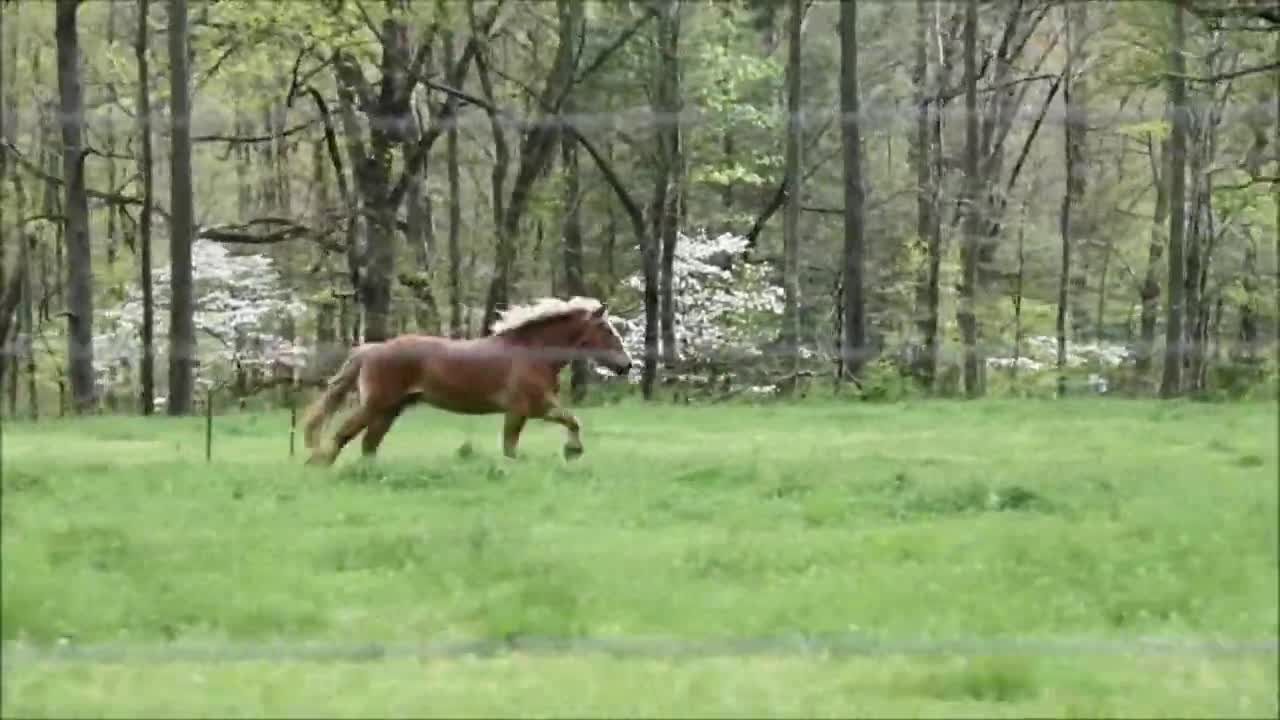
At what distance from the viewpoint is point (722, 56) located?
4.27 m

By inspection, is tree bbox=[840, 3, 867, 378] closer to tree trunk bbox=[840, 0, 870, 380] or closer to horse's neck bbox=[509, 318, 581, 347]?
tree trunk bbox=[840, 0, 870, 380]

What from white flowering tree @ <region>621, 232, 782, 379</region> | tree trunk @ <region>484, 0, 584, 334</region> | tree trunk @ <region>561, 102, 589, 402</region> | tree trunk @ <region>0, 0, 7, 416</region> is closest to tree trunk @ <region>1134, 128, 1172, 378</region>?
white flowering tree @ <region>621, 232, 782, 379</region>

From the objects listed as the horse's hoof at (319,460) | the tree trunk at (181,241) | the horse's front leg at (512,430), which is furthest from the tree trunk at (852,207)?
the tree trunk at (181,241)

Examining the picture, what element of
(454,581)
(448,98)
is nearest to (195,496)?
(454,581)

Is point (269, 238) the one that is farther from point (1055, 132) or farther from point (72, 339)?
point (1055, 132)

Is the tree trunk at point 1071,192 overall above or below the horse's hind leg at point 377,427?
above

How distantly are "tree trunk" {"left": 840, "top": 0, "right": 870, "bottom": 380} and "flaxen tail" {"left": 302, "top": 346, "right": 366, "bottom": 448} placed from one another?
0.94 meters

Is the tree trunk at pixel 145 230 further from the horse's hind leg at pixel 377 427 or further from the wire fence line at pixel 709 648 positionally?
the wire fence line at pixel 709 648

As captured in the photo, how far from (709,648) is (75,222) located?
2.02 meters

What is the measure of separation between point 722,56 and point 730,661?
6.64 ft

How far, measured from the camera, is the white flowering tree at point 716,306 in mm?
3652

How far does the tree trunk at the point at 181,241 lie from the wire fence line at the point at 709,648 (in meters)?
0.59

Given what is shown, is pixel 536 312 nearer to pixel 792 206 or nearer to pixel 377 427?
pixel 377 427

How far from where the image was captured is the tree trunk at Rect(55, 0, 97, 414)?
344 cm
